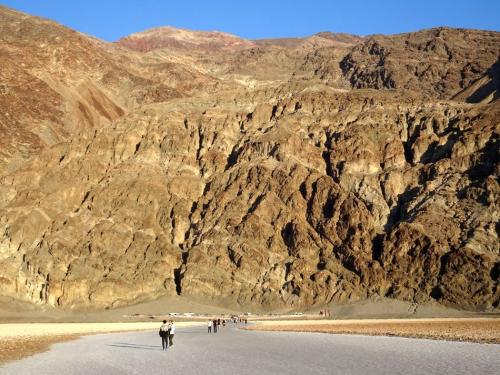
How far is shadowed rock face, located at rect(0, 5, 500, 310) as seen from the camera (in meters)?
99.4

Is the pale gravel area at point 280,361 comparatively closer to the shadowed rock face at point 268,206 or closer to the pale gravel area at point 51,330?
the pale gravel area at point 51,330

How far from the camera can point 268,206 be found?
4350 inches

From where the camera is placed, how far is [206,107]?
14200 centimetres

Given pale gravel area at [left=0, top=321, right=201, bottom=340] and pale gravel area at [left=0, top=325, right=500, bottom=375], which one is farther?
pale gravel area at [left=0, top=321, right=201, bottom=340]

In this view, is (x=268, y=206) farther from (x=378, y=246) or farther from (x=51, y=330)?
(x=51, y=330)

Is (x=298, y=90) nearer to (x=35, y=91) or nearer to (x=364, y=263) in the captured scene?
(x=364, y=263)

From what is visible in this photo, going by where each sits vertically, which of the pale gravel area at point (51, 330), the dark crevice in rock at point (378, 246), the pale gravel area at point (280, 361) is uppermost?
the dark crevice in rock at point (378, 246)

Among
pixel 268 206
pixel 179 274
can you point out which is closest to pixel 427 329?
pixel 179 274

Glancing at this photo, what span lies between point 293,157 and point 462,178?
103 ft

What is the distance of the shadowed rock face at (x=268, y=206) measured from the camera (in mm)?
99438

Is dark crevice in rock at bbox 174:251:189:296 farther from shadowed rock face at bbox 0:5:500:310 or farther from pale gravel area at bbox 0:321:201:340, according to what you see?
pale gravel area at bbox 0:321:201:340

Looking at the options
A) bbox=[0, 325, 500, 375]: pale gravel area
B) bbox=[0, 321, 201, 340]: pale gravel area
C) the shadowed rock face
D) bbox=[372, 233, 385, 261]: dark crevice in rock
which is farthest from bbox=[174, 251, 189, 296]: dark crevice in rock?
bbox=[0, 325, 500, 375]: pale gravel area

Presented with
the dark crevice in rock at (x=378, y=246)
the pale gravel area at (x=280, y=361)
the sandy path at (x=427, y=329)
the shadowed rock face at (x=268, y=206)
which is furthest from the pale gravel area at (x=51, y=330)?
the dark crevice in rock at (x=378, y=246)

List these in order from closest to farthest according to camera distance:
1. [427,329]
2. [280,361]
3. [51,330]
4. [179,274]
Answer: [280,361] < [427,329] < [51,330] < [179,274]
